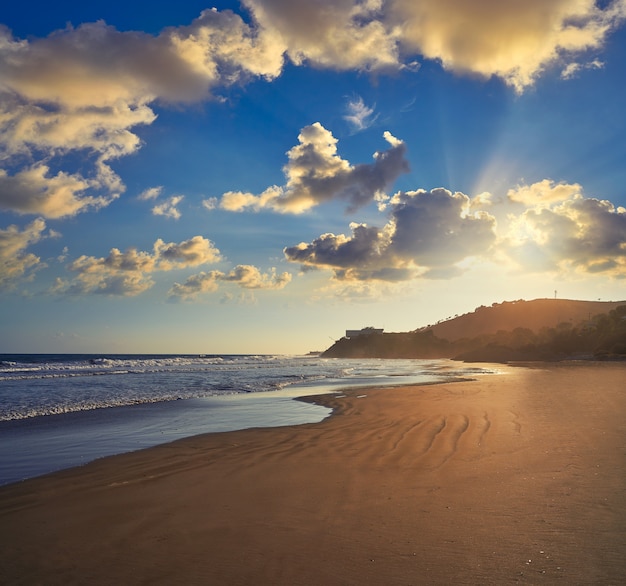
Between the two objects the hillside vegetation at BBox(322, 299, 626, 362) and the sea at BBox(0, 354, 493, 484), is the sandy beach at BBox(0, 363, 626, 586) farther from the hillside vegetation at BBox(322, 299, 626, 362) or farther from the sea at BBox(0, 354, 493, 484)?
the hillside vegetation at BBox(322, 299, 626, 362)

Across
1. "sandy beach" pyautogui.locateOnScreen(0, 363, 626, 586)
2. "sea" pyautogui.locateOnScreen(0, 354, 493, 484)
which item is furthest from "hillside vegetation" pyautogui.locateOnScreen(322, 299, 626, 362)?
"sandy beach" pyautogui.locateOnScreen(0, 363, 626, 586)

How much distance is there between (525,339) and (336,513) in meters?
92.8

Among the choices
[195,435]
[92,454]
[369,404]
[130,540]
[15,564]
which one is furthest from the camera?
[369,404]

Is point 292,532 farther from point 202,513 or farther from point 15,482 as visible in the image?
point 15,482

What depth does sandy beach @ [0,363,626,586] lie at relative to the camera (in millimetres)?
4383

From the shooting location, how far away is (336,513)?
19.2ft

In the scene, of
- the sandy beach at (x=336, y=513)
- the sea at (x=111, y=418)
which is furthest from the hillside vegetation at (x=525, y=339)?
the sandy beach at (x=336, y=513)

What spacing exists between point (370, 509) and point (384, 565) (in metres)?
1.60

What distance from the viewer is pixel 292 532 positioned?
528 cm

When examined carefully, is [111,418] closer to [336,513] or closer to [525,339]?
[336,513]

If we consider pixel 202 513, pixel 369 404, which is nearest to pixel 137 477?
pixel 202 513

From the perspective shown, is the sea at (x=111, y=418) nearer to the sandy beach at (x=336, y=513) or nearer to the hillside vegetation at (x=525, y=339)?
the sandy beach at (x=336, y=513)

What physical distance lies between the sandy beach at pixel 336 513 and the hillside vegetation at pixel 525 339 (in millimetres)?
62400

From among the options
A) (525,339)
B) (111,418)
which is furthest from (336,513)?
(525,339)
